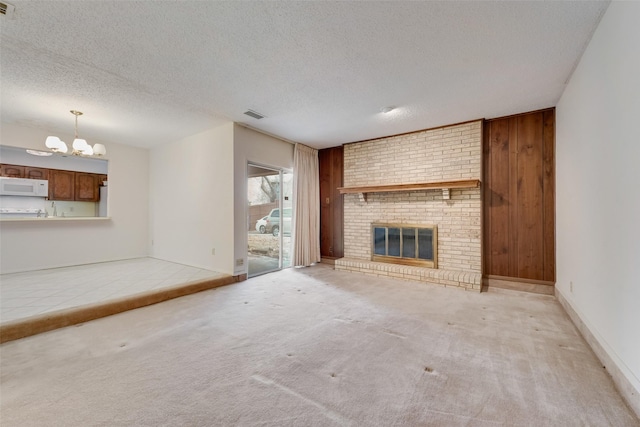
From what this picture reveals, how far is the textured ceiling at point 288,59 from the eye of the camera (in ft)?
6.35

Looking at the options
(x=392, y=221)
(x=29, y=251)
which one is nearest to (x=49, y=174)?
(x=29, y=251)

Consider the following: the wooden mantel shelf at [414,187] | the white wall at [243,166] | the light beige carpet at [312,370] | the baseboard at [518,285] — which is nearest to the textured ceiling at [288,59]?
the white wall at [243,166]

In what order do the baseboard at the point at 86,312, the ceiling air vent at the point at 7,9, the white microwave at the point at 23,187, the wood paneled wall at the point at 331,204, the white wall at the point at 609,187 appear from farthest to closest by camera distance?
1. the wood paneled wall at the point at 331,204
2. the white microwave at the point at 23,187
3. the baseboard at the point at 86,312
4. the ceiling air vent at the point at 7,9
5. the white wall at the point at 609,187

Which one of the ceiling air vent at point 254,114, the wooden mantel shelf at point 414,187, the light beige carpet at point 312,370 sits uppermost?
the ceiling air vent at point 254,114

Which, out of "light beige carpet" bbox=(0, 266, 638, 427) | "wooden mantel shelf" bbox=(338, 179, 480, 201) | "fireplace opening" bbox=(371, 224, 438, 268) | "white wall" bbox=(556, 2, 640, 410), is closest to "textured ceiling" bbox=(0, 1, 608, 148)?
"white wall" bbox=(556, 2, 640, 410)

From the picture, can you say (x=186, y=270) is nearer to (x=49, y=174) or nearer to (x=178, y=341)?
(x=178, y=341)

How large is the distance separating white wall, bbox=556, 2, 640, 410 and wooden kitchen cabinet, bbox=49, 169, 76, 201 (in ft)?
27.7

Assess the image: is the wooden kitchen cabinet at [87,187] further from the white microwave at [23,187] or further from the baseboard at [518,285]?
the baseboard at [518,285]

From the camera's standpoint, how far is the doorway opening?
192 inches

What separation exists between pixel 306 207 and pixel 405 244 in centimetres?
212

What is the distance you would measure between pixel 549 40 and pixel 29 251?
769cm

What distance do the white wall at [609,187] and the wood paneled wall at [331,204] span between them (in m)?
3.65

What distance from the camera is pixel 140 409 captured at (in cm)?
149

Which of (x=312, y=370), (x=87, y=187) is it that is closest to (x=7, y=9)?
(x=312, y=370)
